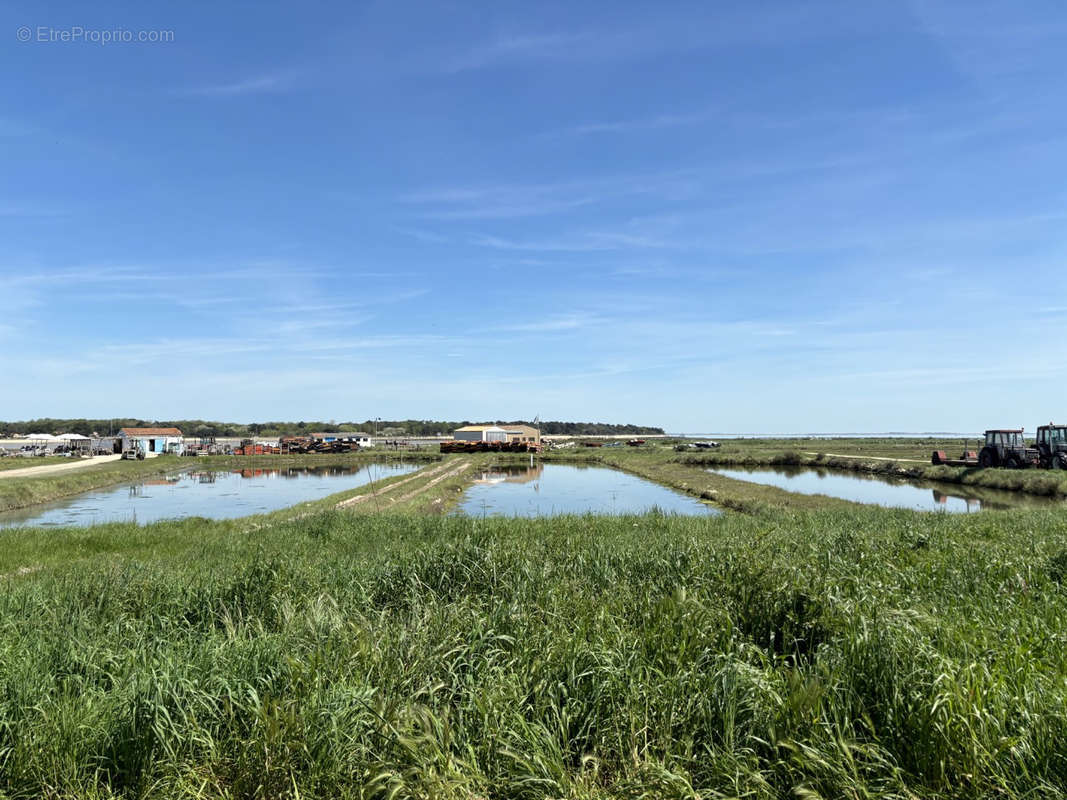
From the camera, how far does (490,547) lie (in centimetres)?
830

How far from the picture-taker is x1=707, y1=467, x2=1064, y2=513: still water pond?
2668 cm

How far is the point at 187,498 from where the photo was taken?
A: 33594 mm

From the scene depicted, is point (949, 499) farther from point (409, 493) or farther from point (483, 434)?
point (483, 434)

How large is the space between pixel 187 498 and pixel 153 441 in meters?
53.1

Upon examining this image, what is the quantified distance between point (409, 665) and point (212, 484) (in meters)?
44.0

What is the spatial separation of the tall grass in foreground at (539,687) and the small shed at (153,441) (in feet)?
255

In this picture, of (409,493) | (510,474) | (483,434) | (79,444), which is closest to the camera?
(409,493)

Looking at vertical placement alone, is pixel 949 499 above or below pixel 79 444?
below

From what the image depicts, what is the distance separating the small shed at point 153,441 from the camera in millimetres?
75438

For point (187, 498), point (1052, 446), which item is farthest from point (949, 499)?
point (187, 498)

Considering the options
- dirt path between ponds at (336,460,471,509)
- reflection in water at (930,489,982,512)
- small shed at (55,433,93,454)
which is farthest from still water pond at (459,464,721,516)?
small shed at (55,433,93,454)

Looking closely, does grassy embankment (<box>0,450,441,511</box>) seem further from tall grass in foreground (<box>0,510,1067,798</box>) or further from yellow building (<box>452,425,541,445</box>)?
tall grass in foreground (<box>0,510,1067,798</box>)

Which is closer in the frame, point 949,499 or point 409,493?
point 949,499

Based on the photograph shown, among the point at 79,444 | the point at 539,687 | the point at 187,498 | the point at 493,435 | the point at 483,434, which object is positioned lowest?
the point at 187,498
